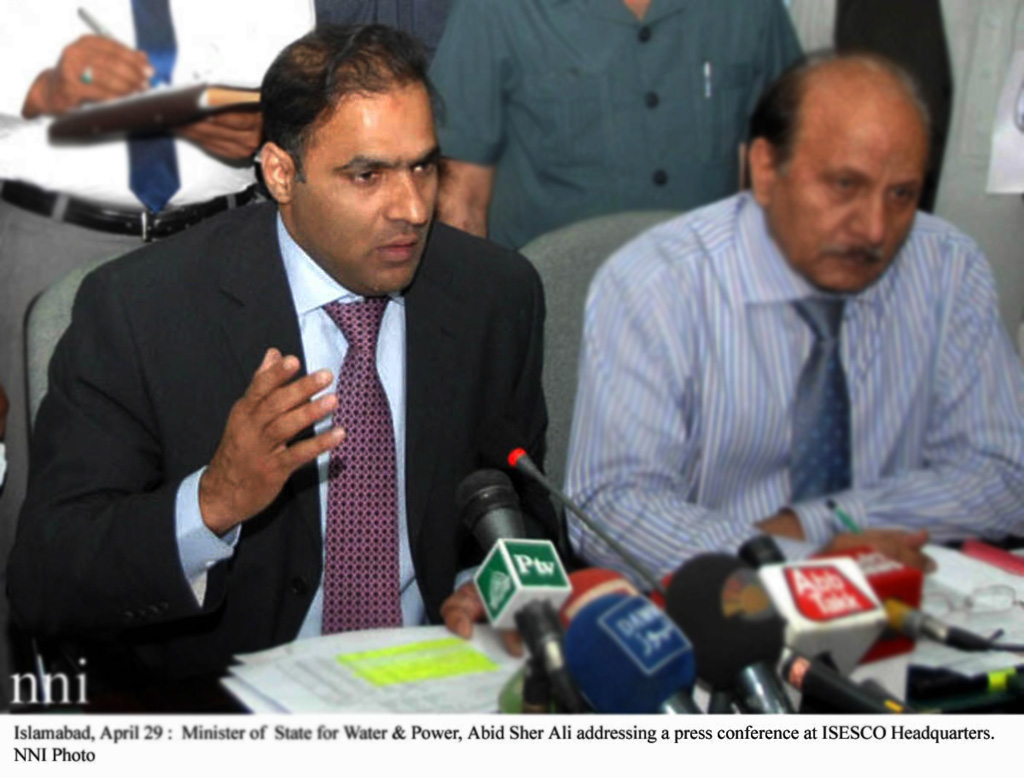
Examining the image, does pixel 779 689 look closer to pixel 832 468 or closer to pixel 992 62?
pixel 832 468

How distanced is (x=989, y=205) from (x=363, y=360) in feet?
2.85

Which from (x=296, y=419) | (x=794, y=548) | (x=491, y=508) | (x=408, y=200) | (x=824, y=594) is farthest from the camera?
(x=408, y=200)

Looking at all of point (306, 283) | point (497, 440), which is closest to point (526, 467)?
point (497, 440)

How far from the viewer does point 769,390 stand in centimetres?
182

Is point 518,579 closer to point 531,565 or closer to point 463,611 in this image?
point 531,565

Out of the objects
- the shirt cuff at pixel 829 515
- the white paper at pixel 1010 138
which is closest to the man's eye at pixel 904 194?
the white paper at pixel 1010 138

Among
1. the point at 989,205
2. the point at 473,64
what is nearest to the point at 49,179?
the point at 473,64

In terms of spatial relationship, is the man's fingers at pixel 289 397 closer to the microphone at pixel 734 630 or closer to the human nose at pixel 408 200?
the human nose at pixel 408 200

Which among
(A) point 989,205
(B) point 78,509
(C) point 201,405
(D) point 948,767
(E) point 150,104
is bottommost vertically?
(D) point 948,767

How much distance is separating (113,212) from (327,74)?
0.40 m

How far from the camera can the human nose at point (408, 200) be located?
6.05 feet

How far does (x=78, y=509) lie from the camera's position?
1.89m

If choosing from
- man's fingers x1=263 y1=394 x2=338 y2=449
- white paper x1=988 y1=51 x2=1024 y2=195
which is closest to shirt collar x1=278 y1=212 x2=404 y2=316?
man's fingers x1=263 y1=394 x2=338 y2=449

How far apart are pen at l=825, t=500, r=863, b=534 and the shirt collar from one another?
2.25 ft
